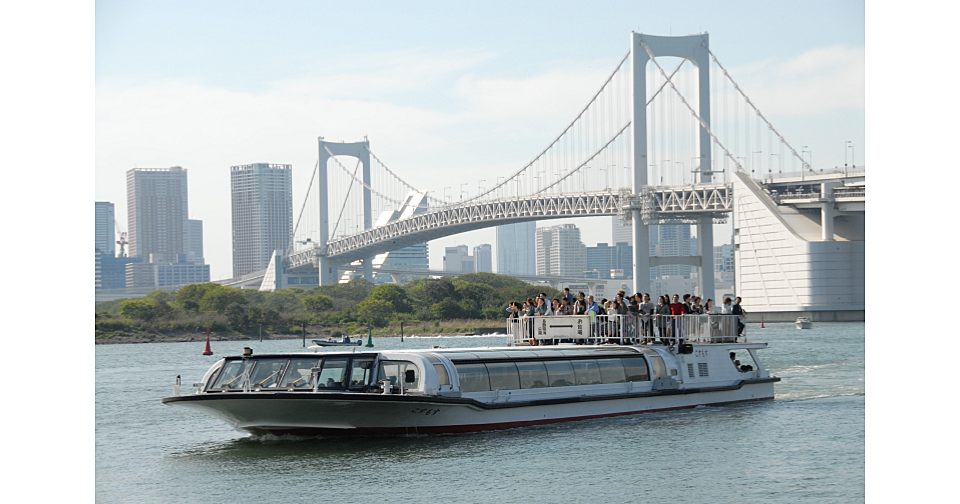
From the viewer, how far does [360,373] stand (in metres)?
17.0

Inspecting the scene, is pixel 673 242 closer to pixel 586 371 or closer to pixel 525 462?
pixel 586 371

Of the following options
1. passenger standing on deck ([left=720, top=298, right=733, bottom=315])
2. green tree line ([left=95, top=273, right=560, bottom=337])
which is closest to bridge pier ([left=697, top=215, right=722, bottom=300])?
green tree line ([left=95, top=273, right=560, bottom=337])

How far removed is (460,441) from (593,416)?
3.44m

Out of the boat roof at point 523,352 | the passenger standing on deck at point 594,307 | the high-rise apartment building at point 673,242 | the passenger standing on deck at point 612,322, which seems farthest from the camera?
the high-rise apartment building at point 673,242

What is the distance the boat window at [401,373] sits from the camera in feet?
56.4

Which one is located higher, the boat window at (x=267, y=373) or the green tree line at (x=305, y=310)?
the boat window at (x=267, y=373)

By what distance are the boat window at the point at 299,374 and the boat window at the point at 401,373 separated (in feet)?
3.66

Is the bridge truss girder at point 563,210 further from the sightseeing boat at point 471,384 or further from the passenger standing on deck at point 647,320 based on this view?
the sightseeing boat at point 471,384

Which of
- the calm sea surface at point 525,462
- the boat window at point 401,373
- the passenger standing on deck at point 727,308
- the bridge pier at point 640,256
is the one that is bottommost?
the calm sea surface at point 525,462

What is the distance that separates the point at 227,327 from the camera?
8550cm

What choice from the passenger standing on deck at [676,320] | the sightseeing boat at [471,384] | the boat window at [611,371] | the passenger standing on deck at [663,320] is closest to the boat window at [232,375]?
the sightseeing boat at [471,384]

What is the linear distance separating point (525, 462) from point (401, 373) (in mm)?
3052

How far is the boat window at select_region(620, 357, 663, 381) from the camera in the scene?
2080cm
